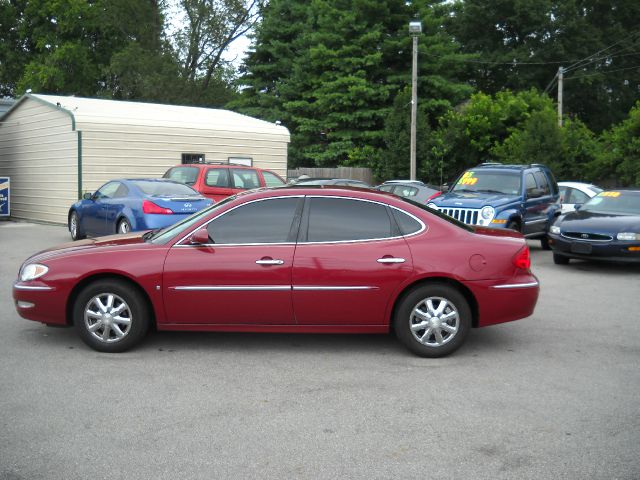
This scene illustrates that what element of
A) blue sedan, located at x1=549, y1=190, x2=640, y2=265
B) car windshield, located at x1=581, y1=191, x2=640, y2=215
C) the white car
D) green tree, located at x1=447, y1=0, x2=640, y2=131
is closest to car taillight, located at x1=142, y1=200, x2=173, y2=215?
blue sedan, located at x1=549, y1=190, x2=640, y2=265

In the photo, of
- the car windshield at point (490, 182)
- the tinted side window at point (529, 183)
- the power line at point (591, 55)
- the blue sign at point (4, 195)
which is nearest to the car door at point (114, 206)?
the car windshield at point (490, 182)

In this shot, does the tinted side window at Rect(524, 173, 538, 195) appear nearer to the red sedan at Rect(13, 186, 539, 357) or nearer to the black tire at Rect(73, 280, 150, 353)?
the red sedan at Rect(13, 186, 539, 357)

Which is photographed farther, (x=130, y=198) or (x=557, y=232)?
(x=130, y=198)

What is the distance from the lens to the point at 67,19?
47000mm

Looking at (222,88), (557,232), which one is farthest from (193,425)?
(222,88)

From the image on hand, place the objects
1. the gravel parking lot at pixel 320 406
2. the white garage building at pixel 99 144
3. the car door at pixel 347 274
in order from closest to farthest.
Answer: the gravel parking lot at pixel 320 406 < the car door at pixel 347 274 < the white garage building at pixel 99 144

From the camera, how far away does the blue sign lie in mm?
23688

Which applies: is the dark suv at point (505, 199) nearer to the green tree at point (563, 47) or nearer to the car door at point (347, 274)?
the car door at point (347, 274)

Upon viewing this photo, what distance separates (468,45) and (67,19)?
26.5 m

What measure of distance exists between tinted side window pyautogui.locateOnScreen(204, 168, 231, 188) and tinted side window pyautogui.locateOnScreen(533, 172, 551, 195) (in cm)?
686

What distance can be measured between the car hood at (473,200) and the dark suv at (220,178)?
425cm

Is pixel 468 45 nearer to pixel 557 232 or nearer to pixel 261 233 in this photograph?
pixel 557 232

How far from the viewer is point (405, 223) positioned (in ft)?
21.0

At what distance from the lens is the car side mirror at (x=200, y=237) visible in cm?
623
